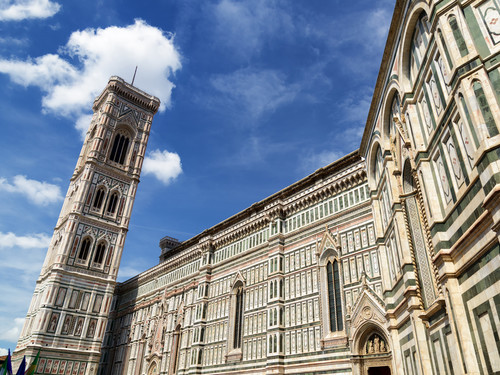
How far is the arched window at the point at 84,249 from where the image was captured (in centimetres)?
4584

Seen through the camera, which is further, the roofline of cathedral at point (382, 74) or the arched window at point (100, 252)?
the arched window at point (100, 252)

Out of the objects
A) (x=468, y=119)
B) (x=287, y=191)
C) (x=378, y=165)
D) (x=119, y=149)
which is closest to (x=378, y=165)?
(x=378, y=165)

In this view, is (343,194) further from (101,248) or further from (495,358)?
(101,248)

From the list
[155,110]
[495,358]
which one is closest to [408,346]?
[495,358]

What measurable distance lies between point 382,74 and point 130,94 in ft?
157

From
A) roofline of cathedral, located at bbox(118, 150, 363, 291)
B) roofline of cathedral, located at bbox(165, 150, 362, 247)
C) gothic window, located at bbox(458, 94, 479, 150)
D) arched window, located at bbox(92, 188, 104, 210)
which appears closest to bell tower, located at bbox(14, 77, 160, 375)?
arched window, located at bbox(92, 188, 104, 210)

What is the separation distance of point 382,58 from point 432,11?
4838 mm

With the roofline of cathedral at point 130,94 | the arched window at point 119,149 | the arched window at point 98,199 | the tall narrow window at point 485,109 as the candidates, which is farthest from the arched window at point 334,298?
the roofline of cathedral at point 130,94

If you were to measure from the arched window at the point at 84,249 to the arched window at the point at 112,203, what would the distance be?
464 cm

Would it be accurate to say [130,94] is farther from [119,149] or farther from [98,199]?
[98,199]

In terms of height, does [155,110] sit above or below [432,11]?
above

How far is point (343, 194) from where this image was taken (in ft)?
86.1

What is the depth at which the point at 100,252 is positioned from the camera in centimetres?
4741

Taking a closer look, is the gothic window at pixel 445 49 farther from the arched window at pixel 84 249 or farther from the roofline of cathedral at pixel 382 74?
the arched window at pixel 84 249
